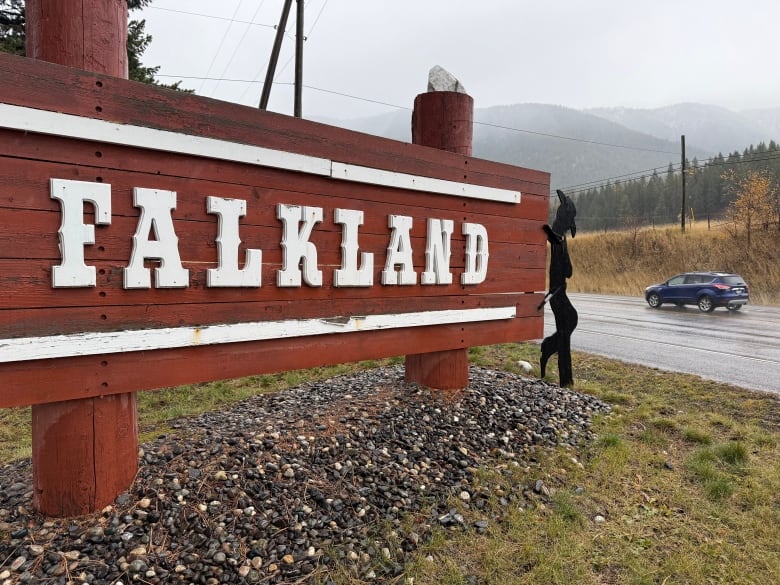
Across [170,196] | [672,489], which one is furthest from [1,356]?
[672,489]

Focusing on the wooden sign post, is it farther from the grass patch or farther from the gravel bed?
the grass patch

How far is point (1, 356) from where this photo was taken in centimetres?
190

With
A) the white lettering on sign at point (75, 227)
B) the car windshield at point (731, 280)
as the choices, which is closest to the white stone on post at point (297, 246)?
the white lettering on sign at point (75, 227)

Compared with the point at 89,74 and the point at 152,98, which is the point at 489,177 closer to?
the point at 152,98

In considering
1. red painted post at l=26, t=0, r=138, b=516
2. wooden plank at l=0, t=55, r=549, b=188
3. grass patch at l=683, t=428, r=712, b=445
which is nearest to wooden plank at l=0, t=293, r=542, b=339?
red painted post at l=26, t=0, r=138, b=516

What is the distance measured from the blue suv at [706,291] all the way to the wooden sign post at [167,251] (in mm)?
16311

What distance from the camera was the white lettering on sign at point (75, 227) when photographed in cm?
200

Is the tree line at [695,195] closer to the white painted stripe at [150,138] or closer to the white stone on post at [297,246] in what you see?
the white stone on post at [297,246]

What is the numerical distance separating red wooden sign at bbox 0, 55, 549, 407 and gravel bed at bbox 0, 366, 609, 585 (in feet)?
1.95

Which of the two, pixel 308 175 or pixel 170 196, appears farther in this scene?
pixel 308 175

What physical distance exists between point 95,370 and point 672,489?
3.52 m

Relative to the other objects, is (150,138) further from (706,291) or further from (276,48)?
(706,291)

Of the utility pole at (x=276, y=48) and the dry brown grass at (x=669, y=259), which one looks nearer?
the utility pole at (x=276, y=48)

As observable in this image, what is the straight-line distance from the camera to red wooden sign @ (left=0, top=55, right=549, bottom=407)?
1.97m
